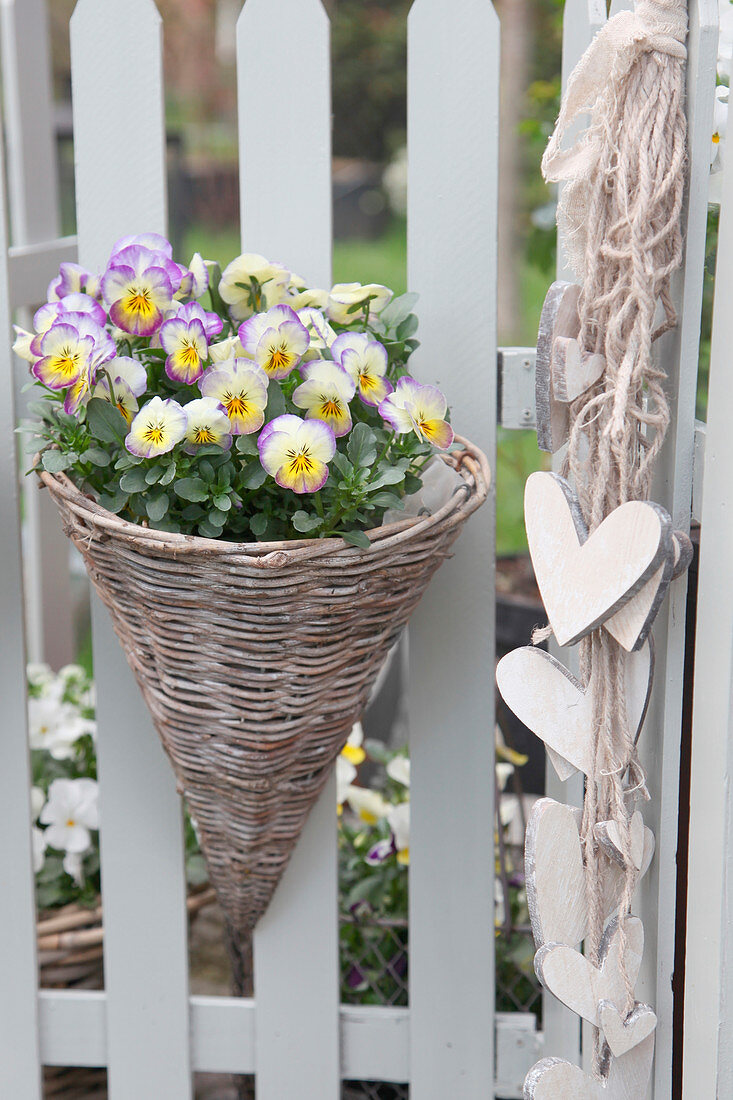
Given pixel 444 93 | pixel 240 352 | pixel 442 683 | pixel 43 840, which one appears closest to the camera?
pixel 240 352

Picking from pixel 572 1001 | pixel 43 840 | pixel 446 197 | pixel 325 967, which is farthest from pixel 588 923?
pixel 43 840

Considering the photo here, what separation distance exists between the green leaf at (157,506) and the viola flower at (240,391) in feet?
0.27

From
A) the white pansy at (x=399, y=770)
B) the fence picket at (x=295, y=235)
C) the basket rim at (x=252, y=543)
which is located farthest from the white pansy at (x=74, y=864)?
the basket rim at (x=252, y=543)

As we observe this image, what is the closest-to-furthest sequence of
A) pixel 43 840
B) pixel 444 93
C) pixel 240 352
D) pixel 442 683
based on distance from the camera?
pixel 240 352
pixel 444 93
pixel 442 683
pixel 43 840

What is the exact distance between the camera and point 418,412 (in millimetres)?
901

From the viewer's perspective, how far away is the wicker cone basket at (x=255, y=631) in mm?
844

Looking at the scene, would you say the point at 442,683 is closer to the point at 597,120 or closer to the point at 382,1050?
the point at 382,1050

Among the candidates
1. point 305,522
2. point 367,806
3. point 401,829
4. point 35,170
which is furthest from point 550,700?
point 35,170

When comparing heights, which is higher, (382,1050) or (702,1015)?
(702,1015)

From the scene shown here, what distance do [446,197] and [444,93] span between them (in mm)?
101

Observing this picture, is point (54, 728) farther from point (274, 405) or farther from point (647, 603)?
point (647, 603)

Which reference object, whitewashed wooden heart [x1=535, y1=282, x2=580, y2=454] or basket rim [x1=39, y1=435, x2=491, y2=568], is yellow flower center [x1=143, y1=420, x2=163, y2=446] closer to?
basket rim [x1=39, y1=435, x2=491, y2=568]

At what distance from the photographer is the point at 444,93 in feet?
3.51

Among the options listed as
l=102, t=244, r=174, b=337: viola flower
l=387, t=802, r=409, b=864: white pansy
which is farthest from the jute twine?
l=387, t=802, r=409, b=864: white pansy
